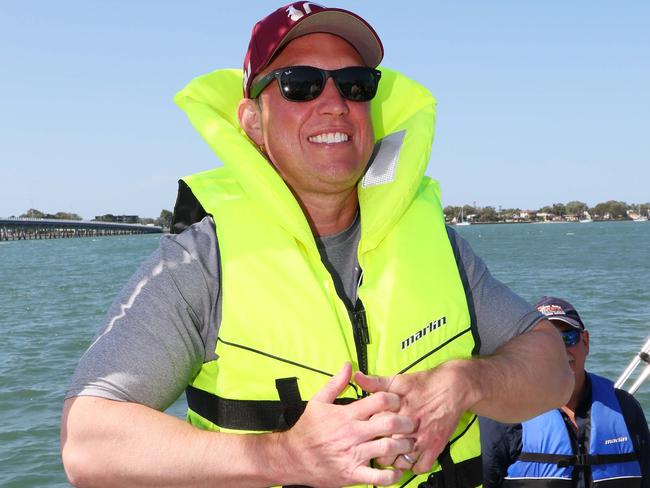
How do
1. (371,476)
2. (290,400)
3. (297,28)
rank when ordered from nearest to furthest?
(371,476)
(290,400)
(297,28)

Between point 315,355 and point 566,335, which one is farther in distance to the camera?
point 566,335

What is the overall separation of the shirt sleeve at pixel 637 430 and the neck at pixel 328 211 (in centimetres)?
305

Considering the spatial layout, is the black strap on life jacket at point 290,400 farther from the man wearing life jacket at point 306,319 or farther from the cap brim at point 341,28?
the cap brim at point 341,28

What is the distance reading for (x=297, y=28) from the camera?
7.47ft

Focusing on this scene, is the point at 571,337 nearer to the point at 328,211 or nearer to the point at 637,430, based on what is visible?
the point at 637,430

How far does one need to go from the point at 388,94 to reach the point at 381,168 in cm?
46

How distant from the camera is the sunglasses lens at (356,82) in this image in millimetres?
2322

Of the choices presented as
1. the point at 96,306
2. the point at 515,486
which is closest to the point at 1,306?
the point at 96,306

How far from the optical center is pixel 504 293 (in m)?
2.31

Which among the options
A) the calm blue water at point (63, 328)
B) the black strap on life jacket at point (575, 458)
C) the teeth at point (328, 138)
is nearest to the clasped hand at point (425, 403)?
the teeth at point (328, 138)

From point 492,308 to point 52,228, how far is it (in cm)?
16862

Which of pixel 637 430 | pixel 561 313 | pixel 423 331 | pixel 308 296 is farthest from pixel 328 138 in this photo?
pixel 637 430

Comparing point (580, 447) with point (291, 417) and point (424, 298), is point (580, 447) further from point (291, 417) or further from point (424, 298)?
point (291, 417)

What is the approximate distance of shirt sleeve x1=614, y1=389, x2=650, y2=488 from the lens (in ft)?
14.6
